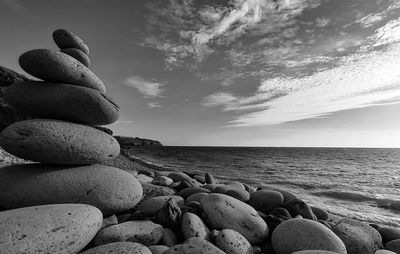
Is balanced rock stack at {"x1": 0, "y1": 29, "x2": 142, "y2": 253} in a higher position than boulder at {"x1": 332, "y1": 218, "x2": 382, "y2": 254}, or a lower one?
higher

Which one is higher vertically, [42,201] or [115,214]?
[42,201]

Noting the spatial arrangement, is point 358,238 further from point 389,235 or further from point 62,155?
point 62,155

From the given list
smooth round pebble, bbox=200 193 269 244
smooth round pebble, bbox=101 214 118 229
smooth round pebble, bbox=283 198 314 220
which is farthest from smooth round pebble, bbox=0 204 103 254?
smooth round pebble, bbox=283 198 314 220

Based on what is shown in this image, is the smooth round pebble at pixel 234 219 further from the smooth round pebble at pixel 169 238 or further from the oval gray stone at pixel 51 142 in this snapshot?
the oval gray stone at pixel 51 142

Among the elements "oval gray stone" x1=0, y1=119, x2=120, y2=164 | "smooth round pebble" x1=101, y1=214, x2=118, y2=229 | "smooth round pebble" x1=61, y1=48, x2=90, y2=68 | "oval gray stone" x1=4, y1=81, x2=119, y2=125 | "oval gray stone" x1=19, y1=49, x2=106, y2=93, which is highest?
"smooth round pebble" x1=61, y1=48, x2=90, y2=68

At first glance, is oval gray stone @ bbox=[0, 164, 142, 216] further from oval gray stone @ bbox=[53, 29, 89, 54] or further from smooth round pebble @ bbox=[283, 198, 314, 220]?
smooth round pebble @ bbox=[283, 198, 314, 220]

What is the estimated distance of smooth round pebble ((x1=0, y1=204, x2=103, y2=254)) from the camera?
2305 millimetres

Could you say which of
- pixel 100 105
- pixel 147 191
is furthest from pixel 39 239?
pixel 147 191

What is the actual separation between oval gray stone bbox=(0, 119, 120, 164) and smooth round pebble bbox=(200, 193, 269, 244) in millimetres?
2338

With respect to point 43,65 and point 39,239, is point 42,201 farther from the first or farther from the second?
point 43,65

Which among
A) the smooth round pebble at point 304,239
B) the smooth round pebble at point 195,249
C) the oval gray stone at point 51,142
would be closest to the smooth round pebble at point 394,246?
the smooth round pebble at point 304,239

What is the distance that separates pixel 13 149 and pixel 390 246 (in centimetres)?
765

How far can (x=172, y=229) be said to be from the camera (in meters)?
3.55

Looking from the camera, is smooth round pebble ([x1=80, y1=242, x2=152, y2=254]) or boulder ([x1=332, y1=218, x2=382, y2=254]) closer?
→ smooth round pebble ([x1=80, y1=242, x2=152, y2=254])
